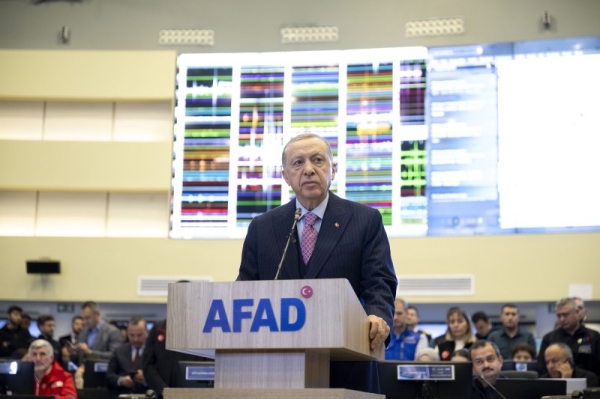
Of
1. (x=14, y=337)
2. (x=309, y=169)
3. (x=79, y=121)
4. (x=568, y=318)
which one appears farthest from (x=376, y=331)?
(x=79, y=121)

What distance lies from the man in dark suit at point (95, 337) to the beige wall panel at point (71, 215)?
174cm

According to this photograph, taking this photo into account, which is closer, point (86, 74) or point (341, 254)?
point (341, 254)

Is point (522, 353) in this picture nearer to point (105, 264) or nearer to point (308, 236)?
point (308, 236)

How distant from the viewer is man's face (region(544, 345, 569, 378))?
5.93 m

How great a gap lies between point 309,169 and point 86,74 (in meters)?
7.98

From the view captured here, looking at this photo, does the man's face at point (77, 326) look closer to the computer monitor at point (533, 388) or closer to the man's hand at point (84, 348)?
the man's hand at point (84, 348)

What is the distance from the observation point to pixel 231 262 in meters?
9.52

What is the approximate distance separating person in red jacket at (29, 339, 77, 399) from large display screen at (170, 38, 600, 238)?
3421 mm

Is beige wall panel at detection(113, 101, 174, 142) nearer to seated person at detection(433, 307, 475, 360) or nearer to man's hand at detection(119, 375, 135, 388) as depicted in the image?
man's hand at detection(119, 375, 135, 388)

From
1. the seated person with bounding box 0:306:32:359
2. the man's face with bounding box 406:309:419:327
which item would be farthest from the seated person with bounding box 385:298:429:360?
the seated person with bounding box 0:306:32:359

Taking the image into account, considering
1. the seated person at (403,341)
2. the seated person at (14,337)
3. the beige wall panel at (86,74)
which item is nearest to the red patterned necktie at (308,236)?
the seated person at (403,341)

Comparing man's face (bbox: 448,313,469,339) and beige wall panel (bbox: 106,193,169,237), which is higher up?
beige wall panel (bbox: 106,193,169,237)

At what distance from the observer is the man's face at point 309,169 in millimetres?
2732

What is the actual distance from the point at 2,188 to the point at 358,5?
472 centimetres
